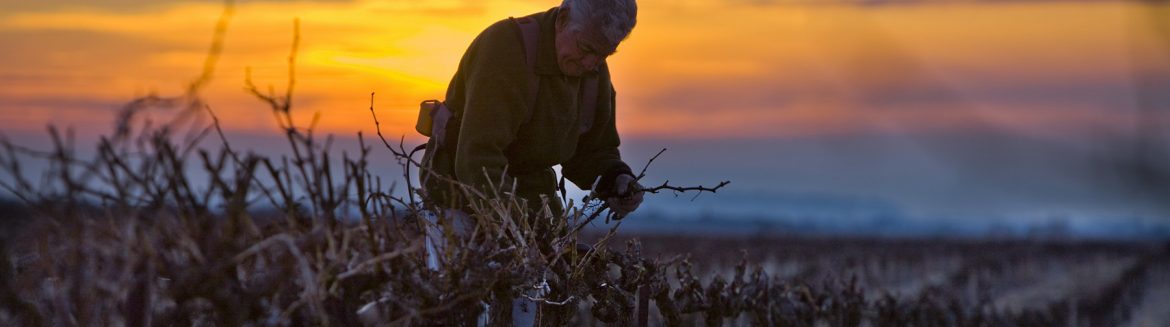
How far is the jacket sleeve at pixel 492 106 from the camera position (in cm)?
451

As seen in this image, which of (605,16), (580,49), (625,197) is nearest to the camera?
(605,16)

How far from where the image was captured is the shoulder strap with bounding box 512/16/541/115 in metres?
4.71

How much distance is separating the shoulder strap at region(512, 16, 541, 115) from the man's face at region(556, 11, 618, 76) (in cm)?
8

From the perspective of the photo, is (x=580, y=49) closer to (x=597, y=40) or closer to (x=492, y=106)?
(x=597, y=40)

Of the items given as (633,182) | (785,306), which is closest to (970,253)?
(785,306)

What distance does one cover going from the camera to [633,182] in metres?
4.98


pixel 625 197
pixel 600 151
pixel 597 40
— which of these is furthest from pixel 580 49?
pixel 600 151

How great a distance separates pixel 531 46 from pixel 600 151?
73 cm

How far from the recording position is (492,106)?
4.60 metres

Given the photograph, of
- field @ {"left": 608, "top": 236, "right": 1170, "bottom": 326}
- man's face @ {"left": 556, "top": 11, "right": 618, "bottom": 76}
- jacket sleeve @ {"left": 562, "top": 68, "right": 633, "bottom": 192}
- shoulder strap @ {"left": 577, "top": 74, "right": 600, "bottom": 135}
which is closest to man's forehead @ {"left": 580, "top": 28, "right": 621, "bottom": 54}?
man's face @ {"left": 556, "top": 11, "right": 618, "bottom": 76}

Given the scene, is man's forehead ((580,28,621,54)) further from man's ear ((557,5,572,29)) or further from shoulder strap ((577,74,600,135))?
shoulder strap ((577,74,600,135))

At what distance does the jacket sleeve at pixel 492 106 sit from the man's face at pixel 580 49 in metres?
0.14

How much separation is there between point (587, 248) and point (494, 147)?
476 mm

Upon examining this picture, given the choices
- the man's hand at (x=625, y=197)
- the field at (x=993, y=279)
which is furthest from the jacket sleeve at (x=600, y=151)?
the field at (x=993, y=279)
